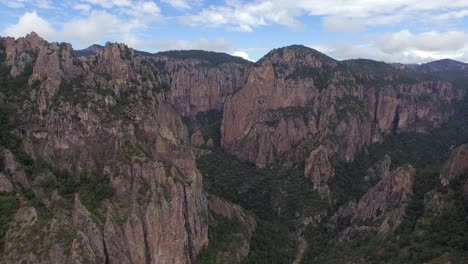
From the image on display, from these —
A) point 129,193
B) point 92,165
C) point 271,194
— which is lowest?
point 271,194

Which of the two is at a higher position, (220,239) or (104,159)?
(104,159)

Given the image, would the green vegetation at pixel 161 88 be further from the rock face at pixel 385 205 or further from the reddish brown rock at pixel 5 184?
the rock face at pixel 385 205

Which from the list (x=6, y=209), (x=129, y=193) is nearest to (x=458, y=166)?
(x=129, y=193)

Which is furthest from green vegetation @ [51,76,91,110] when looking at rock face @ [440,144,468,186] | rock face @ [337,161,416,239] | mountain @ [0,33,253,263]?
rock face @ [440,144,468,186]

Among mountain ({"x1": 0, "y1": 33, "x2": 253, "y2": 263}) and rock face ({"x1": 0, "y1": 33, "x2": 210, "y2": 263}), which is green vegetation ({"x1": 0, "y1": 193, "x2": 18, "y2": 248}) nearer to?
mountain ({"x1": 0, "y1": 33, "x2": 253, "y2": 263})

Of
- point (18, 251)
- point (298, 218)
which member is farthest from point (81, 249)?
point (298, 218)

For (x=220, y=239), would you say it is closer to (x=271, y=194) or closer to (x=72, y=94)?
(x=72, y=94)
